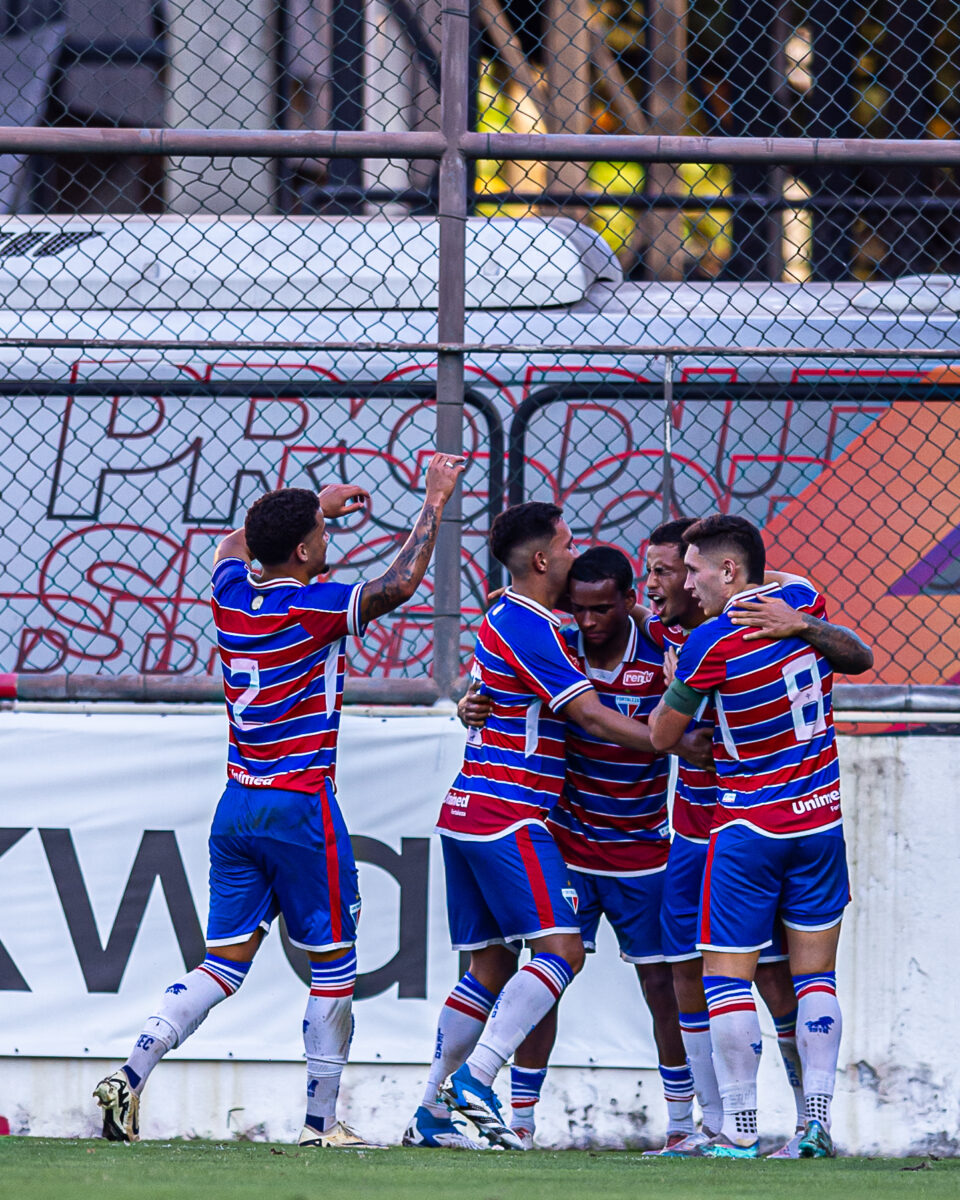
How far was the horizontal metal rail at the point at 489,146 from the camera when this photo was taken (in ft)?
16.3

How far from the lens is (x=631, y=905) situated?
15.5 ft

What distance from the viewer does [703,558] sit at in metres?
4.42

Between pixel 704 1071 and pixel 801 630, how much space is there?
4.35 ft

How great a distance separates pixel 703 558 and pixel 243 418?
2.07m

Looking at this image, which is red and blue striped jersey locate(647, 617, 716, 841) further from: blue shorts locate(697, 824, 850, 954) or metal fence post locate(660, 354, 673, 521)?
metal fence post locate(660, 354, 673, 521)

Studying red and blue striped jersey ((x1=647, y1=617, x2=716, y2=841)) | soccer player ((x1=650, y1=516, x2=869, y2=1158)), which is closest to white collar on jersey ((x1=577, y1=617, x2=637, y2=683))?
red and blue striped jersey ((x1=647, y1=617, x2=716, y2=841))

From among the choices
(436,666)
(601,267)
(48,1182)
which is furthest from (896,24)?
(48,1182)

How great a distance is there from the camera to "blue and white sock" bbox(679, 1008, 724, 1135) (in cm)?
459

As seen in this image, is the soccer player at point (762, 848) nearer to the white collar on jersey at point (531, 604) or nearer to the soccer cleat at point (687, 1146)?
the soccer cleat at point (687, 1146)

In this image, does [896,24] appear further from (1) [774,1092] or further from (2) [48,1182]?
(2) [48,1182]

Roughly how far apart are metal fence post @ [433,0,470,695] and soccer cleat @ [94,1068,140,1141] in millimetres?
1596

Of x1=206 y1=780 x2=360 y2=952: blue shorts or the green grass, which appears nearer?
the green grass

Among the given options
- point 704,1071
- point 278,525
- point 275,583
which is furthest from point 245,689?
point 704,1071

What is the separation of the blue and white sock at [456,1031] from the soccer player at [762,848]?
28.1 inches
